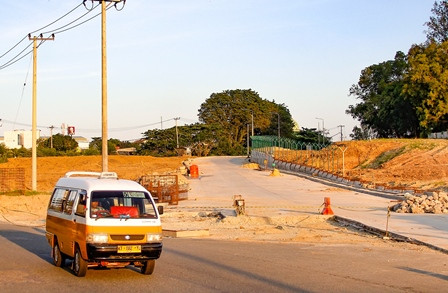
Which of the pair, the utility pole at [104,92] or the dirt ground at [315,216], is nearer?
the dirt ground at [315,216]

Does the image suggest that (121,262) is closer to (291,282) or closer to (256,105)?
(291,282)

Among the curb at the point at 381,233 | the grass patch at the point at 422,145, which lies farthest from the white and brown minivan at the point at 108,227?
the grass patch at the point at 422,145

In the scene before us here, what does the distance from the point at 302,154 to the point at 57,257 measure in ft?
189

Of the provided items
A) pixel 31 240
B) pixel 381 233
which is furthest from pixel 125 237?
pixel 381 233

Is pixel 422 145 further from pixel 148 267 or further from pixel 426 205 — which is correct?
pixel 148 267

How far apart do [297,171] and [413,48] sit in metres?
21.6

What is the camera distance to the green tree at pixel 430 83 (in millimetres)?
65312

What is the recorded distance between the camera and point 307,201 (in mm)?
35094

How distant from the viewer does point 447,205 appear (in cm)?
2681

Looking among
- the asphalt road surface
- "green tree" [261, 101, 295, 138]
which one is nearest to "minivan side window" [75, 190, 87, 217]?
the asphalt road surface

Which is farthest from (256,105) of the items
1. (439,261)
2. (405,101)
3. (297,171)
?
(439,261)

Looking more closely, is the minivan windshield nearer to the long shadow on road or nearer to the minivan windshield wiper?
the minivan windshield wiper

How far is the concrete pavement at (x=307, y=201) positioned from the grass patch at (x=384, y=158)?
19.4 ft

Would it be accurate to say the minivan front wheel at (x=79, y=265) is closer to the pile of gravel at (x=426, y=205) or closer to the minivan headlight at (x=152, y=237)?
the minivan headlight at (x=152, y=237)
